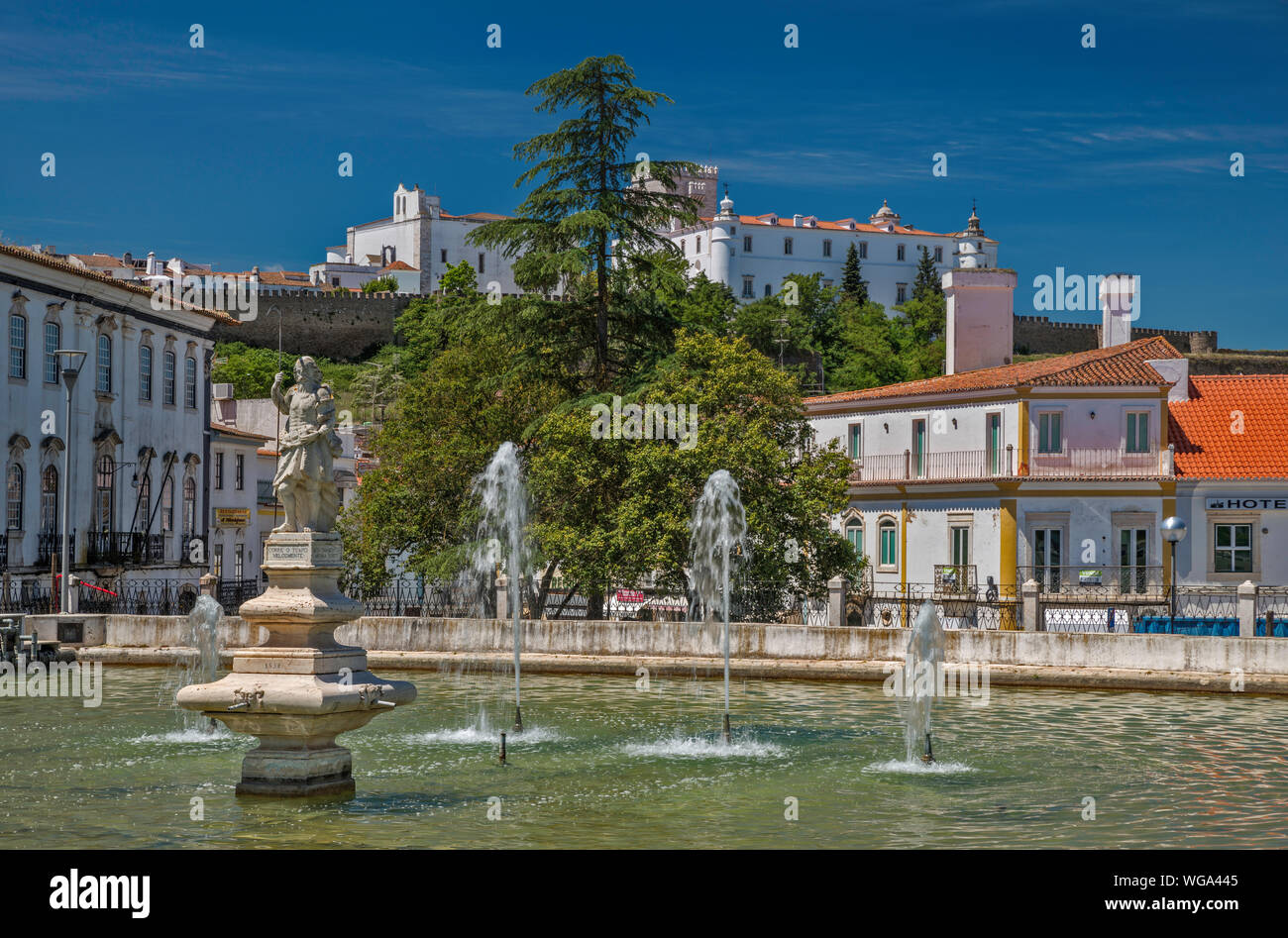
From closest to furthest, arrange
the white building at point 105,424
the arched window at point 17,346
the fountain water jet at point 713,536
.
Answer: the fountain water jet at point 713,536 < the arched window at point 17,346 < the white building at point 105,424

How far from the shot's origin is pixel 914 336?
12288 cm

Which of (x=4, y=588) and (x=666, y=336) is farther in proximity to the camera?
(x=666, y=336)

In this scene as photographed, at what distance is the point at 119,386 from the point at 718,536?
2227cm

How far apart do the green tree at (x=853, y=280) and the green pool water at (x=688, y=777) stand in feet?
363

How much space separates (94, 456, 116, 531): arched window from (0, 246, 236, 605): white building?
31 millimetres

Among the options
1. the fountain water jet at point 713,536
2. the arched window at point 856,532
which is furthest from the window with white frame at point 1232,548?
the fountain water jet at point 713,536

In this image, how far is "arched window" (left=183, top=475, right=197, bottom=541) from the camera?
50.5 metres

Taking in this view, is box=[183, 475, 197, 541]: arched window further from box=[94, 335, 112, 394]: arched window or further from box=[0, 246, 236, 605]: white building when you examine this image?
box=[94, 335, 112, 394]: arched window

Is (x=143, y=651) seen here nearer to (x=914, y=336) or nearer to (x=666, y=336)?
(x=666, y=336)

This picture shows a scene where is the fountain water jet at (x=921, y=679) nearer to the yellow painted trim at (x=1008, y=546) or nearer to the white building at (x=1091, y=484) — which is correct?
the white building at (x=1091, y=484)

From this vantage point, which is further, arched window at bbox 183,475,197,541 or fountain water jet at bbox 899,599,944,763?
arched window at bbox 183,475,197,541

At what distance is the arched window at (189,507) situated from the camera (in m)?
50.5

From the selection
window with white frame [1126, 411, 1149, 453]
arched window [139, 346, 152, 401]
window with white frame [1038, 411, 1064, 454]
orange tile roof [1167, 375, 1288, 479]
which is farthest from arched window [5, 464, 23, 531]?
orange tile roof [1167, 375, 1288, 479]
